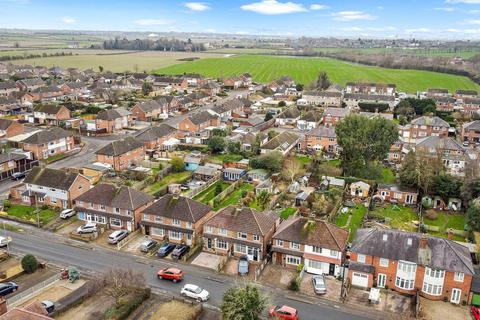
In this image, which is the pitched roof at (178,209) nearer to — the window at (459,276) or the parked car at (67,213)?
the parked car at (67,213)

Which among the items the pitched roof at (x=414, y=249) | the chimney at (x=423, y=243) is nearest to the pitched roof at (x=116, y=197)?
the pitched roof at (x=414, y=249)

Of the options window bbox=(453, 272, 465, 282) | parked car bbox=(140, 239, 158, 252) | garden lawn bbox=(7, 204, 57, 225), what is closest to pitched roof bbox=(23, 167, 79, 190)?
garden lawn bbox=(7, 204, 57, 225)

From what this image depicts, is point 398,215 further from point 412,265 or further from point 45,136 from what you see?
point 45,136

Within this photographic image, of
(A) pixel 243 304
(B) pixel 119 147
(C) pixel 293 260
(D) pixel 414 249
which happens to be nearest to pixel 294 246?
(C) pixel 293 260

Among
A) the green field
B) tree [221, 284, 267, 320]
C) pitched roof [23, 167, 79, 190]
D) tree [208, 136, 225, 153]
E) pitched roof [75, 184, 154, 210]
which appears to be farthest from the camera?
the green field

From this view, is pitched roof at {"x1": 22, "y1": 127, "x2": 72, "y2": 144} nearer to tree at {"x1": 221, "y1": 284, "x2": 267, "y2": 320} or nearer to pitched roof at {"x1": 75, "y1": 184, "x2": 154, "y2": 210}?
pitched roof at {"x1": 75, "y1": 184, "x2": 154, "y2": 210}
